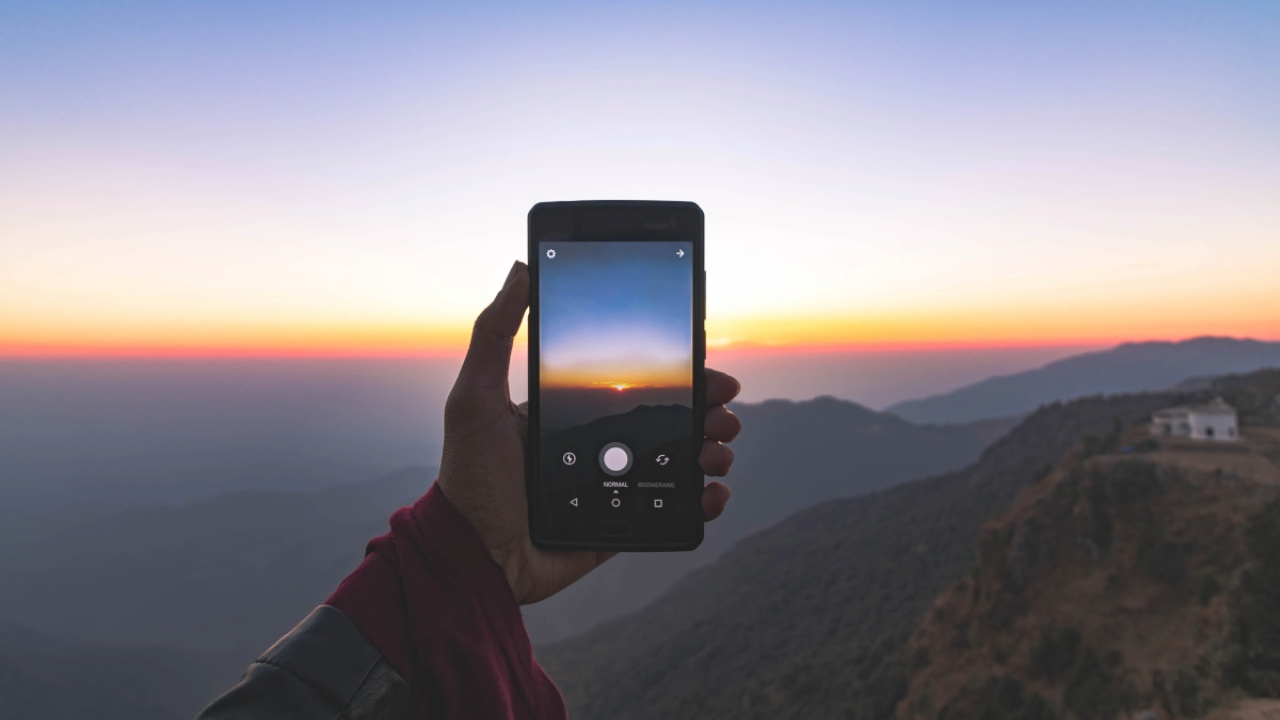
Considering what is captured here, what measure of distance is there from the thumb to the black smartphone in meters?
0.10

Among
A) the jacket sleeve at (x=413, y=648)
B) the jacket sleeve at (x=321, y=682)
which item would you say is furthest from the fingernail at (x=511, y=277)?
the jacket sleeve at (x=321, y=682)

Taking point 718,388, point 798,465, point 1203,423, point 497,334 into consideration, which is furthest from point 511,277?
point 798,465

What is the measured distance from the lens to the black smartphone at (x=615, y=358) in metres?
2.64

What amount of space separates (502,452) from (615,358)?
654 mm

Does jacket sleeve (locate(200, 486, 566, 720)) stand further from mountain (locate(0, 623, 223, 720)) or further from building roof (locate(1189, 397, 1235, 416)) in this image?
mountain (locate(0, 623, 223, 720))

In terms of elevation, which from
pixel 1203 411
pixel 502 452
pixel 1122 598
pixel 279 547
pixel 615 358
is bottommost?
pixel 279 547

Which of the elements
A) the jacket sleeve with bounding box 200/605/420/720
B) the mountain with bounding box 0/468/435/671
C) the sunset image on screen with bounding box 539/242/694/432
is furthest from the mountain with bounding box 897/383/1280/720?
the mountain with bounding box 0/468/435/671

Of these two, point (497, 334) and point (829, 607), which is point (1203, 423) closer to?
point (829, 607)

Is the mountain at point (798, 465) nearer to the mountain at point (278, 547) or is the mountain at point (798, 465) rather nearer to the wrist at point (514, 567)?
the mountain at point (278, 547)

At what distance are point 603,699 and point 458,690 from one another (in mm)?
49146

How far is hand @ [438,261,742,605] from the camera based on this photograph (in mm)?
2500

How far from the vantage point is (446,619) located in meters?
2.01

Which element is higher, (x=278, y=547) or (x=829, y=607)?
(x=829, y=607)

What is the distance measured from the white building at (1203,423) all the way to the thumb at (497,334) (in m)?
46.4
